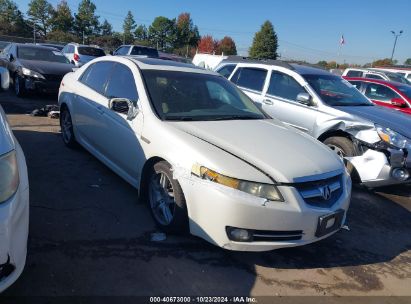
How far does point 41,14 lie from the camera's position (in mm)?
67500

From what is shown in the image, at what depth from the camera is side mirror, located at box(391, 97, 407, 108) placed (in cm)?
897

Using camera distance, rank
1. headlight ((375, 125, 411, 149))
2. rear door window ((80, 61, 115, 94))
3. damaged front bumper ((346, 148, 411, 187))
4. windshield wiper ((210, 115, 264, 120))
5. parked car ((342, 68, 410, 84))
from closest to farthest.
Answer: windshield wiper ((210, 115, 264, 120)) → rear door window ((80, 61, 115, 94)) → damaged front bumper ((346, 148, 411, 187)) → headlight ((375, 125, 411, 149)) → parked car ((342, 68, 410, 84))

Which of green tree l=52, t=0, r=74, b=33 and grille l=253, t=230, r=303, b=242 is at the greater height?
green tree l=52, t=0, r=74, b=33

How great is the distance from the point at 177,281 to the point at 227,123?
1.78 metres

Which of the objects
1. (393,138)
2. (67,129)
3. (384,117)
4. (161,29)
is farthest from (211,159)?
(161,29)

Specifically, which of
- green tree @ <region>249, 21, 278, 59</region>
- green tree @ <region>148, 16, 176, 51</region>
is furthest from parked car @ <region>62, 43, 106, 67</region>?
green tree @ <region>148, 16, 176, 51</region>

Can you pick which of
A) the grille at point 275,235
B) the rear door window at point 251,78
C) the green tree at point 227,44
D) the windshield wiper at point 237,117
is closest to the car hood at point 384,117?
the rear door window at point 251,78

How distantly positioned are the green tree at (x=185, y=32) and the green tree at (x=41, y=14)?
22887 mm

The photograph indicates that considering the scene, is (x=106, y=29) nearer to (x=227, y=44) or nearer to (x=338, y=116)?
(x=227, y=44)

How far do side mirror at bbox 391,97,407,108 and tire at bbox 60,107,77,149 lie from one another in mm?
7071

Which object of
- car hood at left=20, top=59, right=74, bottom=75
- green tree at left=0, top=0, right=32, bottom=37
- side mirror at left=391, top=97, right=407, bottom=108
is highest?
green tree at left=0, top=0, right=32, bottom=37

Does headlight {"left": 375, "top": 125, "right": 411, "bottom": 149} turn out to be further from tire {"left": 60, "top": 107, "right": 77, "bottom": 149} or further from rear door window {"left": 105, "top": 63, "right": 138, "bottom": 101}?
tire {"left": 60, "top": 107, "right": 77, "bottom": 149}

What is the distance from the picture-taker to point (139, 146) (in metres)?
4.07

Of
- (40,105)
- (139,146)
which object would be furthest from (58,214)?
(40,105)
